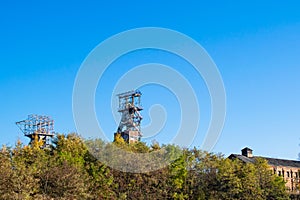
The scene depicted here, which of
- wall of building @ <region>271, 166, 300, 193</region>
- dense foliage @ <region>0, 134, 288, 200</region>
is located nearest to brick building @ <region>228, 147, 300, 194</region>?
wall of building @ <region>271, 166, 300, 193</region>

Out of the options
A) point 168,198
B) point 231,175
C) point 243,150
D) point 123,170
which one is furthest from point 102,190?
point 243,150

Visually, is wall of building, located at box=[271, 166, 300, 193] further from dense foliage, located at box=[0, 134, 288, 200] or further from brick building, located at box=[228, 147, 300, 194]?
dense foliage, located at box=[0, 134, 288, 200]

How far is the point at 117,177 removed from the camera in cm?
3466

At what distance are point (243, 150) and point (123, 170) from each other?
129 ft

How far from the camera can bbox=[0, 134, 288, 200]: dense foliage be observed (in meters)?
27.6

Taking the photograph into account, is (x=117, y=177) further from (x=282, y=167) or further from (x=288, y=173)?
(x=288, y=173)

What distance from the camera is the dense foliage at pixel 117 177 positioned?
90.7 ft

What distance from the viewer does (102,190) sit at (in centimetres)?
3288

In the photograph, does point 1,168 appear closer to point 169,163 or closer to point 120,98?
point 169,163

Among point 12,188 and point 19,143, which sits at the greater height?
point 19,143

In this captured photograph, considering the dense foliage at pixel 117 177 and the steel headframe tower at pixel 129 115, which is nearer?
the dense foliage at pixel 117 177

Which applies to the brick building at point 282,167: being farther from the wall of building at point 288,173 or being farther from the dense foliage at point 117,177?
the dense foliage at point 117,177

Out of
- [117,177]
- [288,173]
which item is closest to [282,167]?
[288,173]

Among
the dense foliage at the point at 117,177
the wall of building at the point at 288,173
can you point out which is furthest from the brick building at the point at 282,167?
the dense foliage at the point at 117,177
